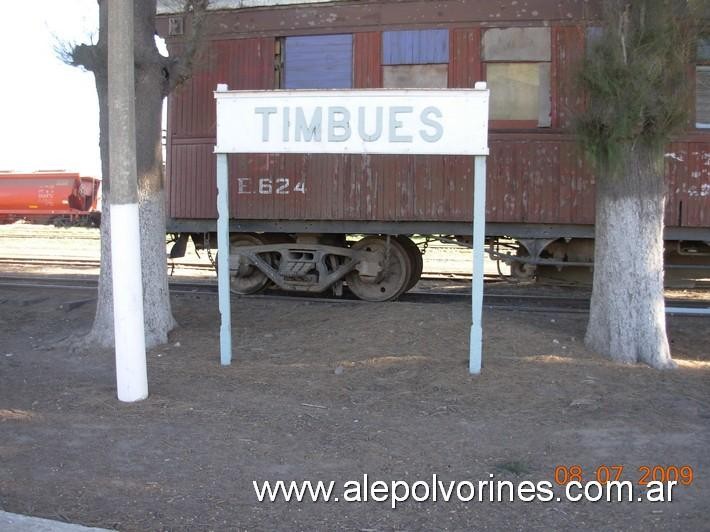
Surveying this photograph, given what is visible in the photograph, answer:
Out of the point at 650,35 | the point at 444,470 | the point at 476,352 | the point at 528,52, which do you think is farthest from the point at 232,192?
the point at 444,470

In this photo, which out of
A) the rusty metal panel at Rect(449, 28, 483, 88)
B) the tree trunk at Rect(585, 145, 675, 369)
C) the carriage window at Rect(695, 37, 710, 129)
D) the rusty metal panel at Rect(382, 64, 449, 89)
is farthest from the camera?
the rusty metal panel at Rect(382, 64, 449, 89)

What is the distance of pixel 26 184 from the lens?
29141mm

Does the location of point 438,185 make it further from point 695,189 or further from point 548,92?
point 695,189

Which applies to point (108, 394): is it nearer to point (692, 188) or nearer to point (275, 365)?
point (275, 365)

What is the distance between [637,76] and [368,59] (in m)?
4.04

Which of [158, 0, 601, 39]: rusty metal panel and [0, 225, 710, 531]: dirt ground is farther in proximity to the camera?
[158, 0, 601, 39]: rusty metal panel

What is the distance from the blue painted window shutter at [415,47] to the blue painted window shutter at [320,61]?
503 millimetres

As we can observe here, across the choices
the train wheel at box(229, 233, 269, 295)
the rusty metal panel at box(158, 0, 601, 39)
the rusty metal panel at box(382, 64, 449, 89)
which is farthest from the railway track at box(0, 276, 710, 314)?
the rusty metal panel at box(158, 0, 601, 39)

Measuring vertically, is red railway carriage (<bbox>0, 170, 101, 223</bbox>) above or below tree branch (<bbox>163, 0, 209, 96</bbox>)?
below

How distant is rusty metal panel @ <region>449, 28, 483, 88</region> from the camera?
912cm

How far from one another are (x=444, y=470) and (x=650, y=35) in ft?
13.8

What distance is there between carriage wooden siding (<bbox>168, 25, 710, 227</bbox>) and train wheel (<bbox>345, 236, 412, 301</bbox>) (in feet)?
1.69

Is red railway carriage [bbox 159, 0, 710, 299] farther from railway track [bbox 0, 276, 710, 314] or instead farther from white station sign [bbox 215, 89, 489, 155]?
white station sign [bbox 215, 89, 489, 155]

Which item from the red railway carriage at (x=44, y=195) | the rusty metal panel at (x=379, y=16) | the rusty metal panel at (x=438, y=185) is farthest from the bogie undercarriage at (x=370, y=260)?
the red railway carriage at (x=44, y=195)
